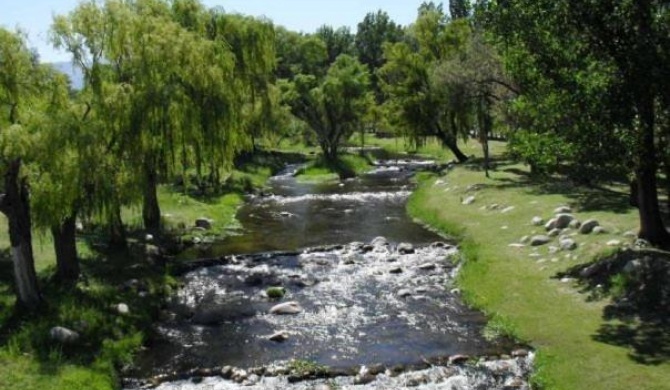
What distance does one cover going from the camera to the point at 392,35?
154750 mm

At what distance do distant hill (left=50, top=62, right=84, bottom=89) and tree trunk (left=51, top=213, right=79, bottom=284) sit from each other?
4708mm

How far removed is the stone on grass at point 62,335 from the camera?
58.0 feet

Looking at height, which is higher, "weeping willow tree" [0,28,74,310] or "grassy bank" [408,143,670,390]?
"weeping willow tree" [0,28,74,310]

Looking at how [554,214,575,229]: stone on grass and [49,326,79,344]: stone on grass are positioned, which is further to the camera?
[554,214,575,229]: stone on grass

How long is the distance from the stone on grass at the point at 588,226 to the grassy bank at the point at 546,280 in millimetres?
517

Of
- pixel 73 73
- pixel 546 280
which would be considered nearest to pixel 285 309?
pixel 546 280

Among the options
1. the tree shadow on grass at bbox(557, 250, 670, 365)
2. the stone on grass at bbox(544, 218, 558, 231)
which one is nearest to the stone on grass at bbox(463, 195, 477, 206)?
the stone on grass at bbox(544, 218, 558, 231)

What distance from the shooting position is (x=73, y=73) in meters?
22.7

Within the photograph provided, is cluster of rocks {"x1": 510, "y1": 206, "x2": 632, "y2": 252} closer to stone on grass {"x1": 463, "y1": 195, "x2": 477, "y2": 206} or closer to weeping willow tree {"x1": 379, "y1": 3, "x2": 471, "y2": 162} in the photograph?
stone on grass {"x1": 463, "y1": 195, "x2": 477, "y2": 206}

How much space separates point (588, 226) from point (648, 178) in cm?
418

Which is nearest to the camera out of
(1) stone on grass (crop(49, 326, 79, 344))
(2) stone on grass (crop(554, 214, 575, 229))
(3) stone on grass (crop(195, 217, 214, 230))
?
(1) stone on grass (crop(49, 326, 79, 344))

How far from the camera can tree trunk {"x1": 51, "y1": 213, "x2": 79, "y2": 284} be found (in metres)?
22.0

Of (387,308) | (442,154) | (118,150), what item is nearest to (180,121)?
(118,150)

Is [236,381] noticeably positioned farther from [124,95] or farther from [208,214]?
[208,214]
